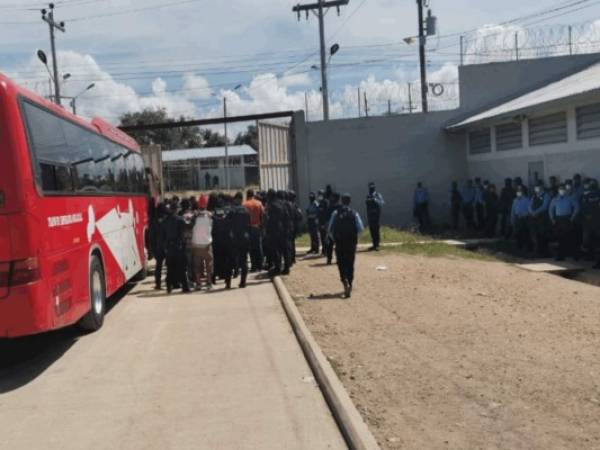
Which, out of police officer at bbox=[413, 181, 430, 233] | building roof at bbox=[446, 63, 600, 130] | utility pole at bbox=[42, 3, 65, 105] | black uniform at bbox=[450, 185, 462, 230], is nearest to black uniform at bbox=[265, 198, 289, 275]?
building roof at bbox=[446, 63, 600, 130]

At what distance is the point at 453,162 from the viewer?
25375 mm

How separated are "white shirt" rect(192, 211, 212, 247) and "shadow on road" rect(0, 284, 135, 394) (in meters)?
3.51

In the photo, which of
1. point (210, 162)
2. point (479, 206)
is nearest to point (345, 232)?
point (479, 206)

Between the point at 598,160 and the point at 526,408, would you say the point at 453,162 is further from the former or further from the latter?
the point at 526,408

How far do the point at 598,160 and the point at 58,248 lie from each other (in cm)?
1385

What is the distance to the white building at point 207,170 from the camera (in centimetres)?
5300

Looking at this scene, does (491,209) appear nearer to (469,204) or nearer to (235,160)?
(469,204)

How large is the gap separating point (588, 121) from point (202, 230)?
10.6 metres

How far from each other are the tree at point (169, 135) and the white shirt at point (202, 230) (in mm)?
58119

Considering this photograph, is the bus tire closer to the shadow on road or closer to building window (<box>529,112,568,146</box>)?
the shadow on road

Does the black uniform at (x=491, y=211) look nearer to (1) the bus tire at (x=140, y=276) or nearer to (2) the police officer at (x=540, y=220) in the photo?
(2) the police officer at (x=540, y=220)

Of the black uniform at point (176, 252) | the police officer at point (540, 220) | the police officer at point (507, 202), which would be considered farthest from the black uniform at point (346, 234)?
the police officer at point (507, 202)

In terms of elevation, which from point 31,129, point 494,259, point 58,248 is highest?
point 31,129

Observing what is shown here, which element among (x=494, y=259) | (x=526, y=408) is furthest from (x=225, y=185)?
(x=526, y=408)
